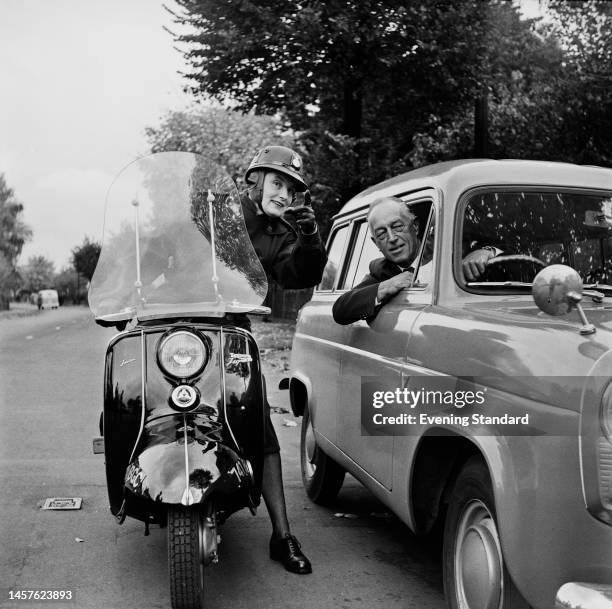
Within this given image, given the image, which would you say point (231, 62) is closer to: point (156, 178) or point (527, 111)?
point (527, 111)

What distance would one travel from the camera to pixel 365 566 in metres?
4.29

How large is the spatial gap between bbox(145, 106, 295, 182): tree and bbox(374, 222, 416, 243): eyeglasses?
88.7 feet

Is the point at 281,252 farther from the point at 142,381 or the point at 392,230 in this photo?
the point at 142,381

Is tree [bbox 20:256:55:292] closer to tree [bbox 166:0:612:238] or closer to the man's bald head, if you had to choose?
tree [bbox 166:0:612:238]

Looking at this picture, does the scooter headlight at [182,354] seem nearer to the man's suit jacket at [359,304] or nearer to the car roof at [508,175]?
the man's suit jacket at [359,304]

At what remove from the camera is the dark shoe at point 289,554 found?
415 centimetres

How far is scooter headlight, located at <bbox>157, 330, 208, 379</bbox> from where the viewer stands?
364 cm

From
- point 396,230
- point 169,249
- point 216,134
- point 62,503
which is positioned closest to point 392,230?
point 396,230

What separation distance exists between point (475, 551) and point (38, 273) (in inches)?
6045

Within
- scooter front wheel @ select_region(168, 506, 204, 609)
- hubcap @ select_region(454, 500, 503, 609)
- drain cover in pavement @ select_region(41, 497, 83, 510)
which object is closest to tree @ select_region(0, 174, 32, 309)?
drain cover in pavement @ select_region(41, 497, 83, 510)

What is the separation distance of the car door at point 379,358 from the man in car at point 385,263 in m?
0.05

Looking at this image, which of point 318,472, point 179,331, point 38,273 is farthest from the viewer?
point 38,273

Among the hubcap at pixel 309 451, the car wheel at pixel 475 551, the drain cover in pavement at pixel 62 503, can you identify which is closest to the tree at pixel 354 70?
the hubcap at pixel 309 451

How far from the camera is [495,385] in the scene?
2777mm
